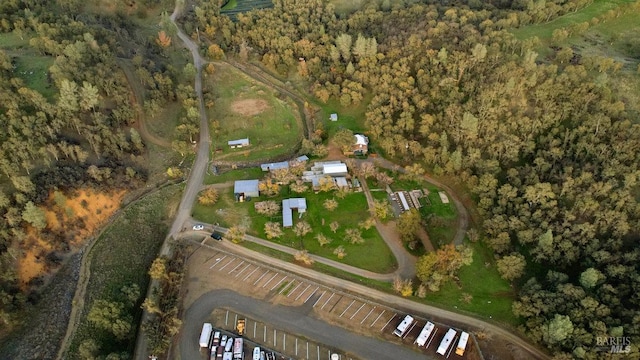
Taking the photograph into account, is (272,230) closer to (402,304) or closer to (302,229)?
(302,229)

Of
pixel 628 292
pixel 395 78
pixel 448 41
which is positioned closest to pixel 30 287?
pixel 395 78

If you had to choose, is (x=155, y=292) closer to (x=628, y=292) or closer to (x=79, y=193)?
(x=79, y=193)

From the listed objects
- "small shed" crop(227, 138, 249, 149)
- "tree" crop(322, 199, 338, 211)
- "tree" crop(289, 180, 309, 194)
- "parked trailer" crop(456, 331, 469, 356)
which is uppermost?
"small shed" crop(227, 138, 249, 149)

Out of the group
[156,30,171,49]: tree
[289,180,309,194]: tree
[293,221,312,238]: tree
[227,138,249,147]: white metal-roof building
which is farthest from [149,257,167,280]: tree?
[156,30,171,49]: tree

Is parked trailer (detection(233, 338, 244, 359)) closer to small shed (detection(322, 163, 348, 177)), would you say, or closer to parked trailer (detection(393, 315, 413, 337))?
parked trailer (detection(393, 315, 413, 337))

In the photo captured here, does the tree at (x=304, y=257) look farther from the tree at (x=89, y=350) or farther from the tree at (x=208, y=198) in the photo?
the tree at (x=89, y=350)

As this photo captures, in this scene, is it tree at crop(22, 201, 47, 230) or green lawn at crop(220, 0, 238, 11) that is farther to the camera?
green lawn at crop(220, 0, 238, 11)
